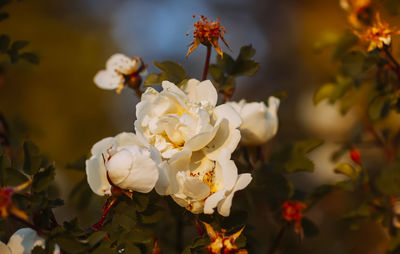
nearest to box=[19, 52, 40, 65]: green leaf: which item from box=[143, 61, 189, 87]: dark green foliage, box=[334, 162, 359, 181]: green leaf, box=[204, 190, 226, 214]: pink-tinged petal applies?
box=[143, 61, 189, 87]: dark green foliage

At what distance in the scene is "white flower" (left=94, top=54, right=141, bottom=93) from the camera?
0.80 meters

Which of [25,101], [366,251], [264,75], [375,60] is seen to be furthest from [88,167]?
[264,75]

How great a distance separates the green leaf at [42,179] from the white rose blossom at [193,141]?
13 cm

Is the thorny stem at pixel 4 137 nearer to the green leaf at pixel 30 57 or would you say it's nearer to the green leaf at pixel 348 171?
the green leaf at pixel 30 57

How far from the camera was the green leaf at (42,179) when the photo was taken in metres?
0.59

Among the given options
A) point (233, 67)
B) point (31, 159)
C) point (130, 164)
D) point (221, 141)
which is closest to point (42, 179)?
point (31, 159)

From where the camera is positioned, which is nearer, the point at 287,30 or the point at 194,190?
the point at 194,190

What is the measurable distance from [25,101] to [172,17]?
50.5 inches

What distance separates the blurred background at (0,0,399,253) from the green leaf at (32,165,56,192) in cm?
51

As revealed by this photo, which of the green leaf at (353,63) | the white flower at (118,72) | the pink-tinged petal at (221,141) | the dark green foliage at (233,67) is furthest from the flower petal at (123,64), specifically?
the green leaf at (353,63)

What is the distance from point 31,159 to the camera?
23.9 inches

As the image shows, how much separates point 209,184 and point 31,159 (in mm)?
250

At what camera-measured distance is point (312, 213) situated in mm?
1570

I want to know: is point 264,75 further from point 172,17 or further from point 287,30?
point 172,17
